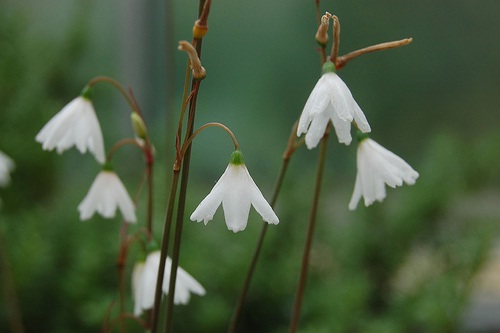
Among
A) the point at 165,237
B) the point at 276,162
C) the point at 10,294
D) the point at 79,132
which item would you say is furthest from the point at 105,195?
the point at 276,162

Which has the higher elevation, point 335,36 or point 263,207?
point 335,36

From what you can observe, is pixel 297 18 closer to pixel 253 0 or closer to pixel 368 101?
pixel 253 0

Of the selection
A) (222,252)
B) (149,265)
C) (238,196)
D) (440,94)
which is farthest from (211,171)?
(238,196)

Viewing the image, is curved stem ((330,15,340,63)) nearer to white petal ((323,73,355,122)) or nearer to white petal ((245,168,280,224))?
white petal ((323,73,355,122))

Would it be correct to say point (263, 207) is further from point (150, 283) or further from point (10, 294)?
point (10, 294)

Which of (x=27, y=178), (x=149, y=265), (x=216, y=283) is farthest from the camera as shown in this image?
(x=27, y=178)

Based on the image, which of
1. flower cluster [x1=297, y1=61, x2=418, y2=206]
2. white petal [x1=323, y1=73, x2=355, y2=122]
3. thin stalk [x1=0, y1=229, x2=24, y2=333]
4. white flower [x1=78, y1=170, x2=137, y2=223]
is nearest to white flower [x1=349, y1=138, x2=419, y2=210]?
flower cluster [x1=297, y1=61, x2=418, y2=206]

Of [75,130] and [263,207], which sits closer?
[263,207]
